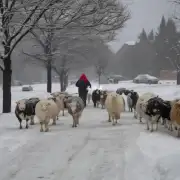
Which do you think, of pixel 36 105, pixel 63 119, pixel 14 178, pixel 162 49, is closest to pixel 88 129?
pixel 36 105

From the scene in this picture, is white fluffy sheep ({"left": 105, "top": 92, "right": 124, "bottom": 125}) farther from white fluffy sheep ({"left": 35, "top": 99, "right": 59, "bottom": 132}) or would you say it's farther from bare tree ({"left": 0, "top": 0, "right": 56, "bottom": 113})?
bare tree ({"left": 0, "top": 0, "right": 56, "bottom": 113})

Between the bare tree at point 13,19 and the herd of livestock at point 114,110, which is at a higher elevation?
the bare tree at point 13,19

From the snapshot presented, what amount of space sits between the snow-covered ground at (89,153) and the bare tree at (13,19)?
15.5ft

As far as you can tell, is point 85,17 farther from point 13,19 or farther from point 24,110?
point 24,110

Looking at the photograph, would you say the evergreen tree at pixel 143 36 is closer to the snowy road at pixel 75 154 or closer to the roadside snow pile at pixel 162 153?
the snowy road at pixel 75 154

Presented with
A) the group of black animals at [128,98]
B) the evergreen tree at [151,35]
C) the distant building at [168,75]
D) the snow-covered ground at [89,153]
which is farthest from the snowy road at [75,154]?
the evergreen tree at [151,35]

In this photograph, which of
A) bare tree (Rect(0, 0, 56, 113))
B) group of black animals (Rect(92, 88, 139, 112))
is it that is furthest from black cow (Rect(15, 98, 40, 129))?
group of black animals (Rect(92, 88, 139, 112))

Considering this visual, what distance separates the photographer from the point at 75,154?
10.0 metres

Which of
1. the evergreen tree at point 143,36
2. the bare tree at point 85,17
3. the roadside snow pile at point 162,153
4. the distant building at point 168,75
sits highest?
the evergreen tree at point 143,36

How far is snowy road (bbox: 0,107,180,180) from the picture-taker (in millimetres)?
8195

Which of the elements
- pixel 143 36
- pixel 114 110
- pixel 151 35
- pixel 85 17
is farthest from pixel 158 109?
pixel 151 35

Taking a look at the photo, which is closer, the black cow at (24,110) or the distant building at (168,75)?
the black cow at (24,110)

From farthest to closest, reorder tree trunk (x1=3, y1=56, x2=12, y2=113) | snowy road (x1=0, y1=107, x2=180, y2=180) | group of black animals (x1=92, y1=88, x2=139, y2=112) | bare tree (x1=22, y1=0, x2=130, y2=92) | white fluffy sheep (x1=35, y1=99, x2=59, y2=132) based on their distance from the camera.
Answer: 1. group of black animals (x1=92, y1=88, x2=139, y2=112)
2. tree trunk (x1=3, y1=56, x2=12, y2=113)
3. bare tree (x1=22, y1=0, x2=130, y2=92)
4. white fluffy sheep (x1=35, y1=99, x2=59, y2=132)
5. snowy road (x1=0, y1=107, x2=180, y2=180)

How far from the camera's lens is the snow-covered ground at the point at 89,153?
8.05 metres
